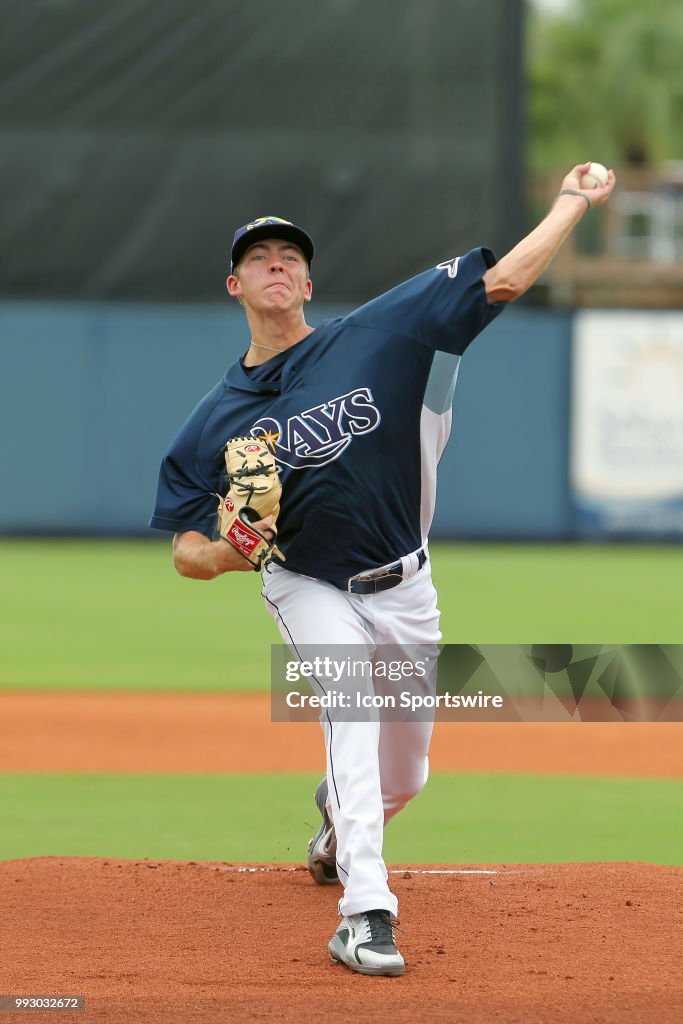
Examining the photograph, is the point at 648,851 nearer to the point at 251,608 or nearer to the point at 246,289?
the point at 246,289

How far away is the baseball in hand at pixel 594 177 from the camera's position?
3971 millimetres

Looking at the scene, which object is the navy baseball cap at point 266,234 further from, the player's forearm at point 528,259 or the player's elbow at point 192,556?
the player's elbow at point 192,556

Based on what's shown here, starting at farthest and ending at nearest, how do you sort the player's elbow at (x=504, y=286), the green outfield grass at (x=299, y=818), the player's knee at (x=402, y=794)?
the green outfield grass at (x=299, y=818) → the player's knee at (x=402, y=794) → the player's elbow at (x=504, y=286)

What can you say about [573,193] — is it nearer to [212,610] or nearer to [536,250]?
[536,250]

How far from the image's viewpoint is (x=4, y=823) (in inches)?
216

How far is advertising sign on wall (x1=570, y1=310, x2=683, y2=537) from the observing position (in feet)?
55.4

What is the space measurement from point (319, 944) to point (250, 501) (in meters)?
1.18

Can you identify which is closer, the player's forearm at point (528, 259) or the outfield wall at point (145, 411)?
the player's forearm at point (528, 259)

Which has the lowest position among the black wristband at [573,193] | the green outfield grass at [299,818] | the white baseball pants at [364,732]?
the green outfield grass at [299,818]

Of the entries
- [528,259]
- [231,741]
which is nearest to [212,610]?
[231,741]

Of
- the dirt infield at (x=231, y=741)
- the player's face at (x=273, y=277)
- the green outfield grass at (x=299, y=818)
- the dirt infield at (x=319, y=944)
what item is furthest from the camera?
the dirt infield at (x=231, y=741)

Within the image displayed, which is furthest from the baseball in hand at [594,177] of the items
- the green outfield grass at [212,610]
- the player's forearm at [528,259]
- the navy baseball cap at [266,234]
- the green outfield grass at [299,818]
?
the green outfield grass at [212,610]

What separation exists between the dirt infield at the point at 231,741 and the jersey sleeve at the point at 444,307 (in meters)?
3.11

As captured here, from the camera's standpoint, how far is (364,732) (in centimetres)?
376
